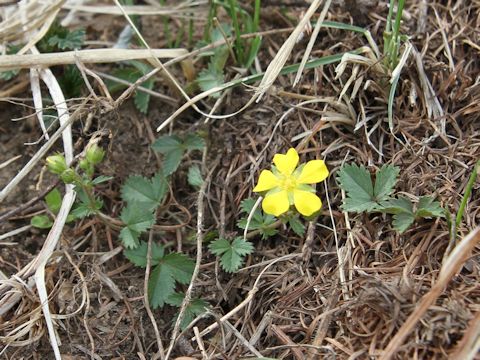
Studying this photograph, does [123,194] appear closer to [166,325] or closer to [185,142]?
[185,142]

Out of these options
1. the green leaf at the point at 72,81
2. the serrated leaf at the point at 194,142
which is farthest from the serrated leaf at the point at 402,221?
the green leaf at the point at 72,81

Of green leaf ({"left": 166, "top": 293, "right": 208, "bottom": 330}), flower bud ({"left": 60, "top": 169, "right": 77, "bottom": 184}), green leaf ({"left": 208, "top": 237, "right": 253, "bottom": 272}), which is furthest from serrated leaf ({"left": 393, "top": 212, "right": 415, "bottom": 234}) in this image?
flower bud ({"left": 60, "top": 169, "right": 77, "bottom": 184})

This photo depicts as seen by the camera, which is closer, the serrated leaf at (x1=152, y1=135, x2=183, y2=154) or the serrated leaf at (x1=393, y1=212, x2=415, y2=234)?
the serrated leaf at (x1=393, y1=212, x2=415, y2=234)

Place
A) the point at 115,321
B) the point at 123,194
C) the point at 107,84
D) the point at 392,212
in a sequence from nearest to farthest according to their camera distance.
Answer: the point at 392,212 → the point at 115,321 → the point at 123,194 → the point at 107,84

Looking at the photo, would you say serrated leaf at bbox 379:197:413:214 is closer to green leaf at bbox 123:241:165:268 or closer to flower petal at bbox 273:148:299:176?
flower petal at bbox 273:148:299:176

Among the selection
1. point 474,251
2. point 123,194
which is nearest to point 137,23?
point 123,194
